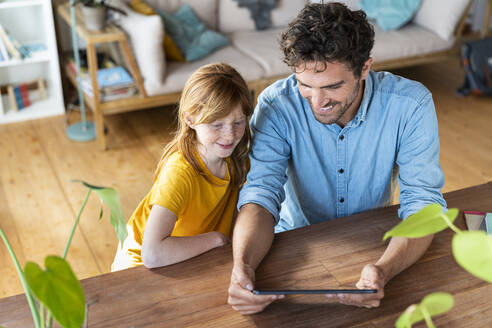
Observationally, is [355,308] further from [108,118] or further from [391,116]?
[108,118]

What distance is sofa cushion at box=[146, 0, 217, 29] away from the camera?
3.53m

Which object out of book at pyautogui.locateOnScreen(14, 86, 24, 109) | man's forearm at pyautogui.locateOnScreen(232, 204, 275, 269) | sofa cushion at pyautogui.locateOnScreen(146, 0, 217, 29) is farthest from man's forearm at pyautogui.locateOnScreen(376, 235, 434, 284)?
book at pyautogui.locateOnScreen(14, 86, 24, 109)

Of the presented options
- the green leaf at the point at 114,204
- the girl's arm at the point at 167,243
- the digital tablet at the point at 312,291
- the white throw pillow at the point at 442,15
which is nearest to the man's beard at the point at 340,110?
the girl's arm at the point at 167,243

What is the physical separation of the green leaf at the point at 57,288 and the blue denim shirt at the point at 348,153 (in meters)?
0.77

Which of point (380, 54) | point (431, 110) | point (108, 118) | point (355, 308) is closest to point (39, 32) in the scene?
point (108, 118)

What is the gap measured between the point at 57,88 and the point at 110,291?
9.05 ft

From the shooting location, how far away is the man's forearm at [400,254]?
1.14 metres

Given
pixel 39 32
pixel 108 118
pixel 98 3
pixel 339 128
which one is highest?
pixel 339 128

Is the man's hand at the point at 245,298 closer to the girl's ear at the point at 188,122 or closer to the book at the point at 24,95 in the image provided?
the girl's ear at the point at 188,122

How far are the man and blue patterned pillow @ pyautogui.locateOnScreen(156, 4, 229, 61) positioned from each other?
6.21 ft

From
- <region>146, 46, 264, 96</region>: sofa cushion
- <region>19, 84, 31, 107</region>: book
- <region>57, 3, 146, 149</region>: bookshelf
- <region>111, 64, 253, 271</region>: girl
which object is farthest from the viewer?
<region>19, 84, 31, 107</region>: book

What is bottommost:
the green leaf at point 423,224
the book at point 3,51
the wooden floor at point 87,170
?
the wooden floor at point 87,170

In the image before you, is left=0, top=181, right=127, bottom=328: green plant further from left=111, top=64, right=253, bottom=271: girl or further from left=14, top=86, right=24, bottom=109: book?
left=14, top=86, right=24, bottom=109: book

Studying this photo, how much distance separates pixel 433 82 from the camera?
419 cm
